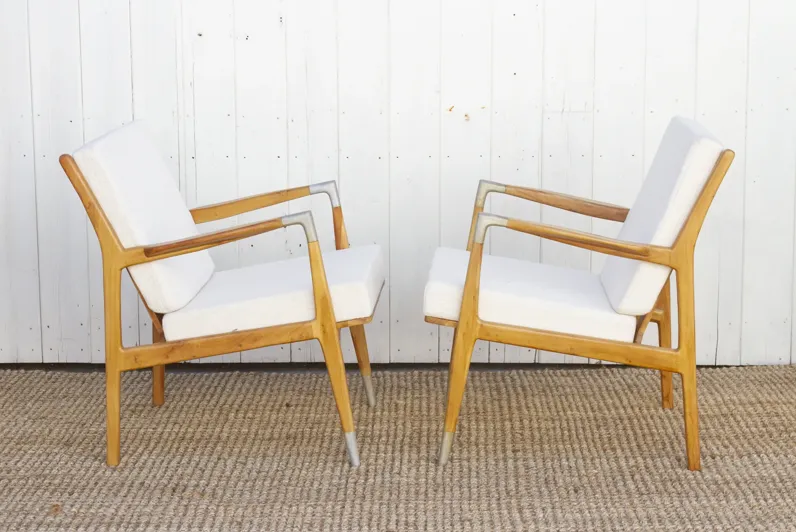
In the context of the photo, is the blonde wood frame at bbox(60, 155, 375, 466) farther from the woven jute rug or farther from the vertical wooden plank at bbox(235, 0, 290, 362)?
the vertical wooden plank at bbox(235, 0, 290, 362)

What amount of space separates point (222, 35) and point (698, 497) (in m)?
2.12

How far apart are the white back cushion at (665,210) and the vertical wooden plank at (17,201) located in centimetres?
206

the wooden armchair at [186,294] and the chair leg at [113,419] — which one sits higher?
the wooden armchair at [186,294]

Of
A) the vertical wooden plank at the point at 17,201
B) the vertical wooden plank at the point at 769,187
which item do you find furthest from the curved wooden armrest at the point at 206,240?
the vertical wooden plank at the point at 769,187

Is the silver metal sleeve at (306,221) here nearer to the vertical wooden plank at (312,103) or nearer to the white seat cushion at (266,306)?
the white seat cushion at (266,306)

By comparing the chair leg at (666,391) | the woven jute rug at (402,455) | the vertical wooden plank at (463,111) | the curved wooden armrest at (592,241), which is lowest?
the woven jute rug at (402,455)

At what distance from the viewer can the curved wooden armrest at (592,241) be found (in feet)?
8.61

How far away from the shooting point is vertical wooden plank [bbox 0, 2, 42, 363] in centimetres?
362

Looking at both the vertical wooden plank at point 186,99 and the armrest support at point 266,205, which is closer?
the armrest support at point 266,205

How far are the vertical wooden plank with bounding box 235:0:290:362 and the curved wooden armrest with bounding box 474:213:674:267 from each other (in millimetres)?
1172

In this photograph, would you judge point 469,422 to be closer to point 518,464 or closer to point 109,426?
point 518,464

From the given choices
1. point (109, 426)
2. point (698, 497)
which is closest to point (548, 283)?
point (698, 497)

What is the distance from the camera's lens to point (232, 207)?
3258 millimetres

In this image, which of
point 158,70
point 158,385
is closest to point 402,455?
point 158,385
